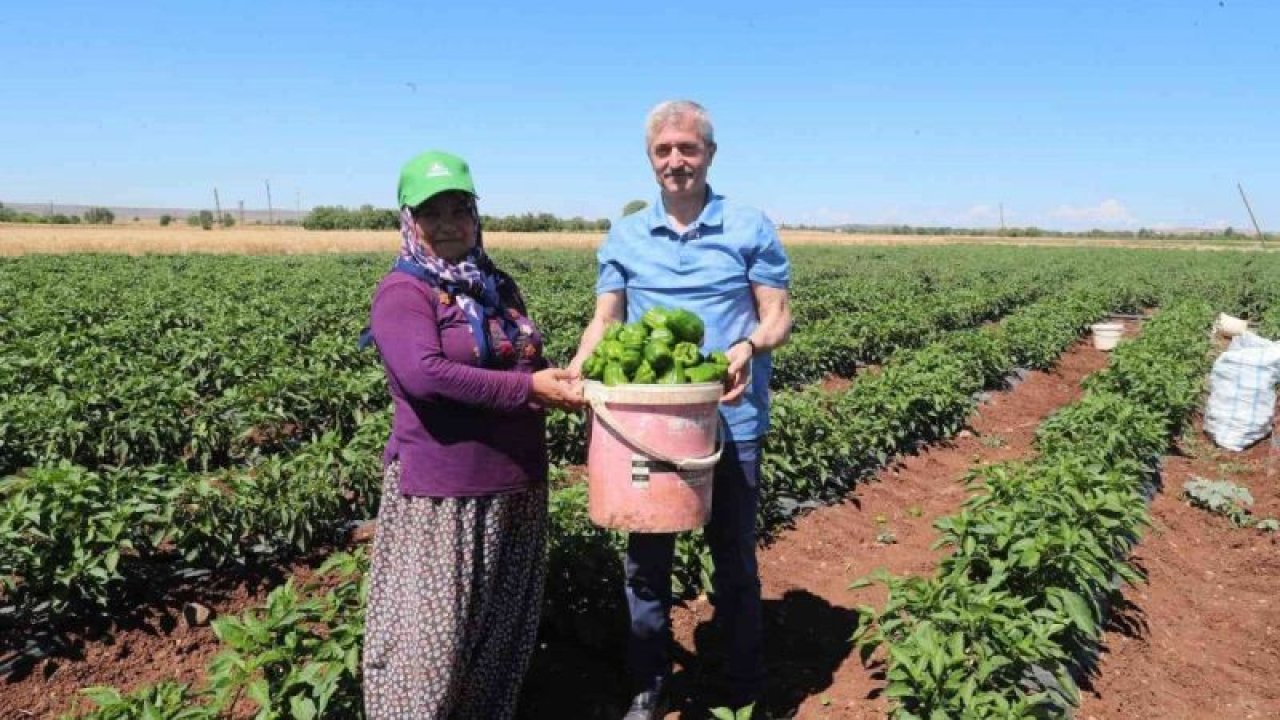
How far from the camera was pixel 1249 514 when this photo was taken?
6.56 meters

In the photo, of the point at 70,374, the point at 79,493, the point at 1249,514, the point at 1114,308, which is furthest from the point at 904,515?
the point at 1114,308

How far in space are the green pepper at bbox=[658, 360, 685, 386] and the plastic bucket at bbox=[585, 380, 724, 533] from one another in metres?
0.06

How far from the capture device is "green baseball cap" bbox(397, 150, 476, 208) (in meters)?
2.45

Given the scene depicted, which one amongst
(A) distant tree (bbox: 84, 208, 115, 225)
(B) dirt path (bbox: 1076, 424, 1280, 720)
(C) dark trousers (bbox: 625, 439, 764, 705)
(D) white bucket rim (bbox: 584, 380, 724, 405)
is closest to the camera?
(D) white bucket rim (bbox: 584, 380, 724, 405)

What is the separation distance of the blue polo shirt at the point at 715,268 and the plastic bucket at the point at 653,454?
384mm

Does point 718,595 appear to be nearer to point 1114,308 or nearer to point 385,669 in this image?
point 385,669

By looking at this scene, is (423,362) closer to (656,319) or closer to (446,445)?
(446,445)

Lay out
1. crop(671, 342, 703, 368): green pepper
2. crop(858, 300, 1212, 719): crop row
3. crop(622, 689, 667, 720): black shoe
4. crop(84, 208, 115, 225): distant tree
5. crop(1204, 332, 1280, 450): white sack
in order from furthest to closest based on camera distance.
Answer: crop(84, 208, 115, 225): distant tree < crop(1204, 332, 1280, 450): white sack < crop(622, 689, 667, 720): black shoe < crop(858, 300, 1212, 719): crop row < crop(671, 342, 703, 368): green pepper

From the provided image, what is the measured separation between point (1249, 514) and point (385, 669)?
658 cm

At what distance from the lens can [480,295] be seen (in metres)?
2.69

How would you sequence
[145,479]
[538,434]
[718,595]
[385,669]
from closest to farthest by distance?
[385,669] → [538,434] → [718,595] → [145,479]

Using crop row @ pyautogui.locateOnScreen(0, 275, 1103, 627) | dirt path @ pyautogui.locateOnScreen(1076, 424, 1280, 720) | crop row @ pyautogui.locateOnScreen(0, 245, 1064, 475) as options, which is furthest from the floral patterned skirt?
crop row @ pyautogui.locateOnScreen(0, 245, 1064, 475)

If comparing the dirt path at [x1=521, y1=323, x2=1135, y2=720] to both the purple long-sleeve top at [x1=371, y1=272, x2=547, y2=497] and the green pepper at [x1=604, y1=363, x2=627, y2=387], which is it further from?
the green pepper at [x1=604, y1=363, x2=627, y2=387]

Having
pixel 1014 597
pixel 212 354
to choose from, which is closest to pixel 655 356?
pixel 1014 597
